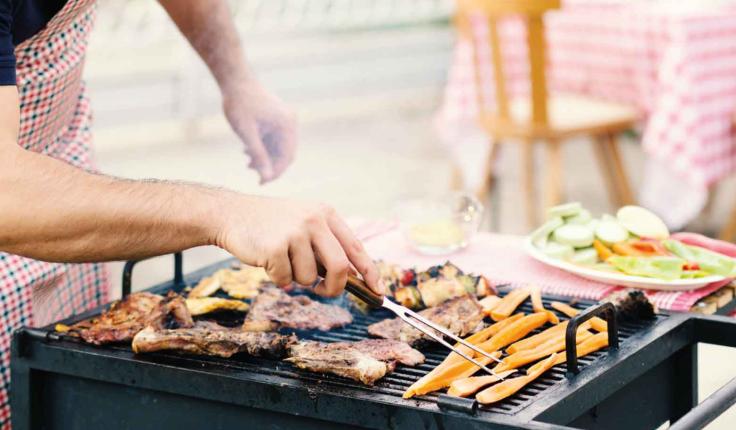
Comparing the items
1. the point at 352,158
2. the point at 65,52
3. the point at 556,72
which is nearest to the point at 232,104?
the point at 65,52

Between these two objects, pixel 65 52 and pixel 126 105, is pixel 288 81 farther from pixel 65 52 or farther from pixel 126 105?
pixel 65 52

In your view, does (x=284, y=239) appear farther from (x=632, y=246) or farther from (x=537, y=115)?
(x=537, y=115)

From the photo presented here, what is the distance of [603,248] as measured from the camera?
7.84 feet

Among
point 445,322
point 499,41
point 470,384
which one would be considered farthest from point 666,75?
point 470,384

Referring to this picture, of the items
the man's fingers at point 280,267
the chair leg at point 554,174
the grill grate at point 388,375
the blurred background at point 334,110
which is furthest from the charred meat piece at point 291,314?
the chair leg at point 554,174

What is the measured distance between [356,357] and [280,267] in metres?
0.29

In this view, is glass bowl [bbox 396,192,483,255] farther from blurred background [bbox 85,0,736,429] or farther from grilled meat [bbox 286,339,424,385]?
blurred background [bbox 85,0,736,429]

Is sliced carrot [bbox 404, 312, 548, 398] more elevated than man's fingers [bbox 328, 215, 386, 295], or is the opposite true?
man's fingers [bbox 328, 215, 386, 295]

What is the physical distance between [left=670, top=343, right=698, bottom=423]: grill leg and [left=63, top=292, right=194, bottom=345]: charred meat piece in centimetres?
94

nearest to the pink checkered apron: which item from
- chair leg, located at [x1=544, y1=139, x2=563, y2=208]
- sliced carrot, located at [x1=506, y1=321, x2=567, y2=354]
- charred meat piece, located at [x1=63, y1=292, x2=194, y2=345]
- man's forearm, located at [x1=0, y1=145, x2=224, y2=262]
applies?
charred meat piece, located at [x1=63, y1=292, x2=194, y2=345]

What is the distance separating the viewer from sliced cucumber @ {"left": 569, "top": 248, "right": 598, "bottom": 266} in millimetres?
2379

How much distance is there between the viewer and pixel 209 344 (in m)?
1.81

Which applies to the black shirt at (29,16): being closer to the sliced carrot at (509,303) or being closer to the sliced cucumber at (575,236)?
the sliced carrot at (509,303)

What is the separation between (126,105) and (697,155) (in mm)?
4761
